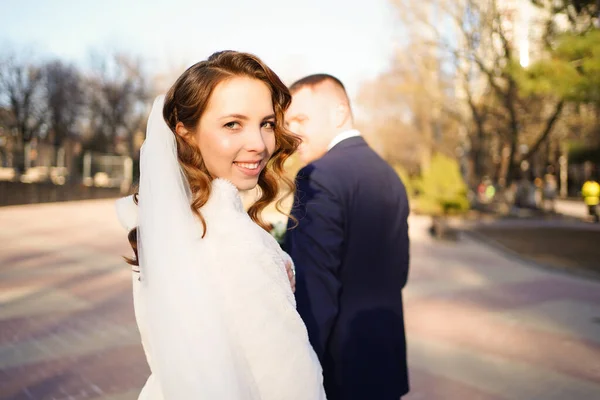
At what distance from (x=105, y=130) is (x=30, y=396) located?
49589mm

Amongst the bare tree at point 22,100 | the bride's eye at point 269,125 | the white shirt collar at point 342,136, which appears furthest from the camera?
the bare tree at point 22,100

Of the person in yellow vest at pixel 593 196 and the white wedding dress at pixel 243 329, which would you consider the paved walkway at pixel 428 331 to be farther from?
the person in yellow vest at pixel 593 196

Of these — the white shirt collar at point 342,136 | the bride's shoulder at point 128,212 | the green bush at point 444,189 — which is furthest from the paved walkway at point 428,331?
the green bush at point 444,189

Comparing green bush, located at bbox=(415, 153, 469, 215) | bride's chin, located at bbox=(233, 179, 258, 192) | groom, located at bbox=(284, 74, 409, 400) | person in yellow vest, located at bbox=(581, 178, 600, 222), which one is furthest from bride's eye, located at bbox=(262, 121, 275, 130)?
person in yellow vest, located at bbox=(581, 178, 600, 222)

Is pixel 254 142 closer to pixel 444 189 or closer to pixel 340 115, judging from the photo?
pixel 340 115

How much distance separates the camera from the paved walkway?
4.63 m

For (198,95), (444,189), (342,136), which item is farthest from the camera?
(444,189)

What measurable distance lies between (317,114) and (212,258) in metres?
1.50

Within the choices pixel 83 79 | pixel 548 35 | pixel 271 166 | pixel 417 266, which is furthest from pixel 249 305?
pixel 83 79

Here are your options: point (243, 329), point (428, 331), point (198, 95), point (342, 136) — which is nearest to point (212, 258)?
point (243, 329)

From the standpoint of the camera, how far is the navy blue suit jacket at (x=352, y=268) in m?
2.25

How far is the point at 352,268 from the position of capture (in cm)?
241

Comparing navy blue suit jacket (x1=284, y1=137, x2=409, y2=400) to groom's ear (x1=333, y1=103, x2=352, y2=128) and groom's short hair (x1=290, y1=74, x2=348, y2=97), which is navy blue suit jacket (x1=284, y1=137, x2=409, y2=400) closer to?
groom's ear (x1=333, y1=103, x2=352, y2=128)

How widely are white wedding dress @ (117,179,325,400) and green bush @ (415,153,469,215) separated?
75.4ft
